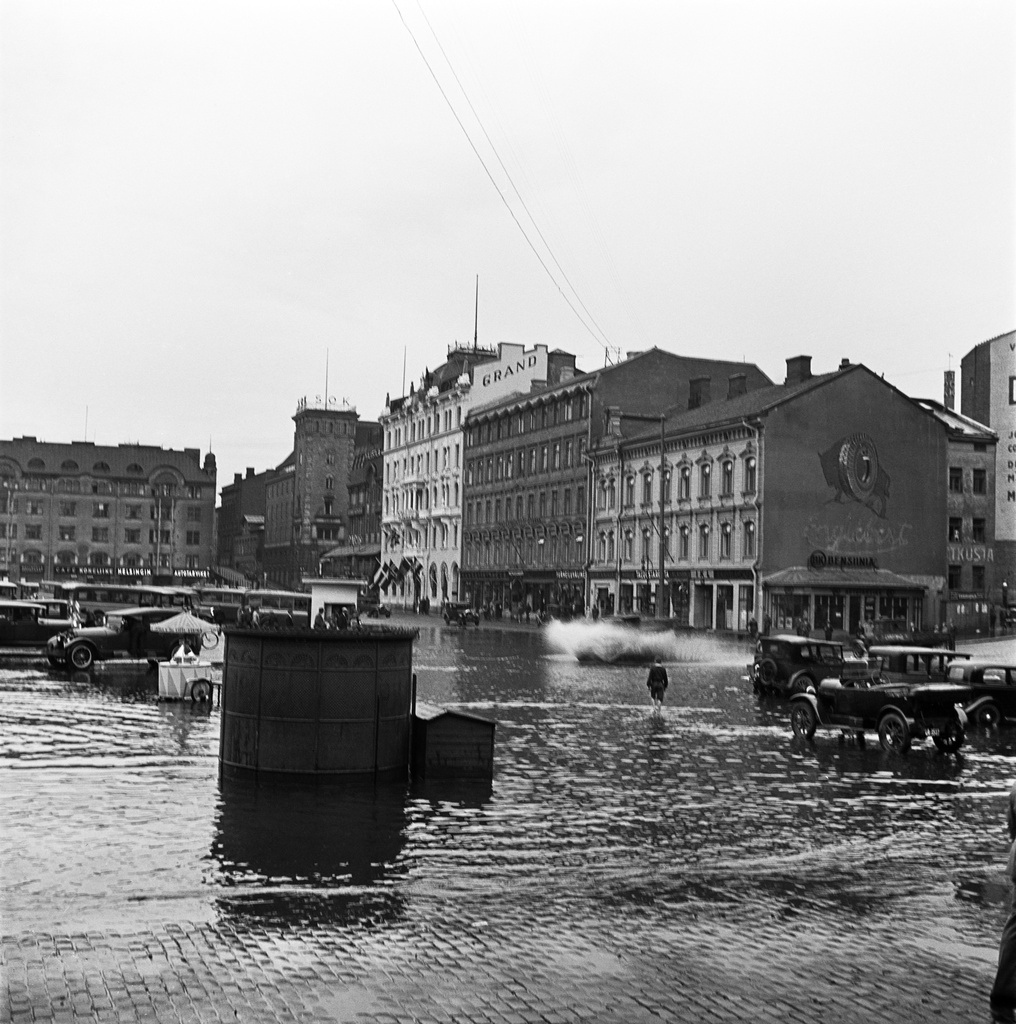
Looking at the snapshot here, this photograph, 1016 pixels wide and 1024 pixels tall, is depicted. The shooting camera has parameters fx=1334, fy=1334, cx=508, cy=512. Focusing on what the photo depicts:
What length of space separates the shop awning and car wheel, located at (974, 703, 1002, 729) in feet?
121

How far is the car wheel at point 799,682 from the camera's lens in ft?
106

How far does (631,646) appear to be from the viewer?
4894 cm

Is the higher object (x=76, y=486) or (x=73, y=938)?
(x=76, y=486)

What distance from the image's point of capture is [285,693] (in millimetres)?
16391

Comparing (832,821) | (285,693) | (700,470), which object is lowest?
(832,821)

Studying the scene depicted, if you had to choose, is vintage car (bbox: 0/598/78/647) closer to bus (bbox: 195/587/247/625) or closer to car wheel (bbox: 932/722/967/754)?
bus (bbox: 195/587/247/625)

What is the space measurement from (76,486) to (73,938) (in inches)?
6117

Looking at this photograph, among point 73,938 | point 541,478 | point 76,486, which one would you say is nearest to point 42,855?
point 73,938

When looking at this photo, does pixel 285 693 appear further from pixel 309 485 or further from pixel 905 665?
pixel 309 485

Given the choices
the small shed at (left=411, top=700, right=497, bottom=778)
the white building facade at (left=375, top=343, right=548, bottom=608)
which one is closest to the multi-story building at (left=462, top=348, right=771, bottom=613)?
the white building facade at (left=375, top=343, right=548, bottom=608)

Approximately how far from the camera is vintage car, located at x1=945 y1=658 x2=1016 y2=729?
27.1 metres

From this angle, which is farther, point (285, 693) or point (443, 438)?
point (443, 438)

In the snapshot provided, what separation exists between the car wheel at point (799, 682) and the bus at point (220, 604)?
37535 mm

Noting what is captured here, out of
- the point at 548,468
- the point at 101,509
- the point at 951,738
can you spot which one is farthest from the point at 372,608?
the point at 101,509
